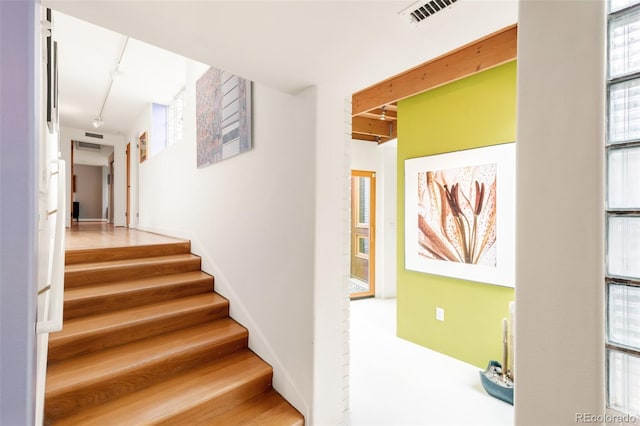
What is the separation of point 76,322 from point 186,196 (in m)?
1.92

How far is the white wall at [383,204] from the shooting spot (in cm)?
537

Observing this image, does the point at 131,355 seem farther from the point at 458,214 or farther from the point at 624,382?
the point at 458,214

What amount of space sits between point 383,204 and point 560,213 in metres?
4.71

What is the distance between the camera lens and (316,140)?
175cm

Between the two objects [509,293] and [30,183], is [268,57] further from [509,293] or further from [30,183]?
[509,293]

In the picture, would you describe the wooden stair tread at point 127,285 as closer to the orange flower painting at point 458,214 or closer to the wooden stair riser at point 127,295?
the wooden stair riser at point 127,295

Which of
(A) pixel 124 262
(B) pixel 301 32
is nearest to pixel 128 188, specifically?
(A) pixel 124 262

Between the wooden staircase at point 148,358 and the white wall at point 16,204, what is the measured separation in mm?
1217

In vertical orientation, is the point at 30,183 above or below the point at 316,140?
below

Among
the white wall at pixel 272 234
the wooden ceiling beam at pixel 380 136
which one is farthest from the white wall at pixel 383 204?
the white wall at pixel 272 234

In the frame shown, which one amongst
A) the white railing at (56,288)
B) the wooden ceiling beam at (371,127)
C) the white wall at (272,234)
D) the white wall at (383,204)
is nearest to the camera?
the white railing at (56,288)

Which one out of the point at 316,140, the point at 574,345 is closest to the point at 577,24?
the point at 574,345

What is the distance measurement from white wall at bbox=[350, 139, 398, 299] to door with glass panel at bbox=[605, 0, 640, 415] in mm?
4614

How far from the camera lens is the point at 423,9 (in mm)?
1094
